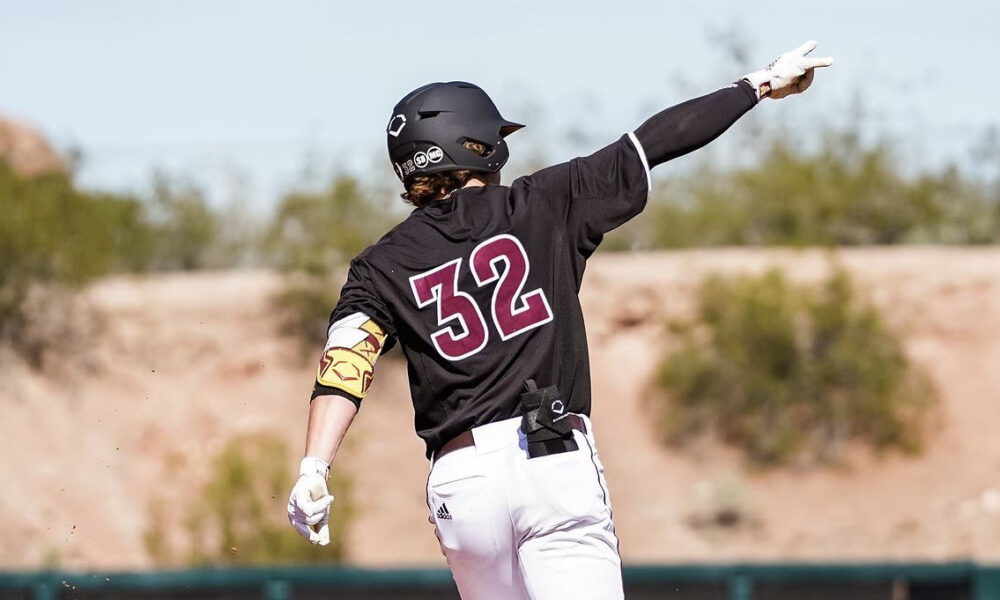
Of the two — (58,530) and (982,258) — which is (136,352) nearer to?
(58,530)

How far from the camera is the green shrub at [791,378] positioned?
26.0m

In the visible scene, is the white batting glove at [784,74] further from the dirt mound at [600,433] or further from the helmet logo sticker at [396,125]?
the dirt mound at [600,433]

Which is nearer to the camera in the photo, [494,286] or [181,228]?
[494,286]

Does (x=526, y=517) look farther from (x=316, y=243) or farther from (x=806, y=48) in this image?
(x=316, y=243)

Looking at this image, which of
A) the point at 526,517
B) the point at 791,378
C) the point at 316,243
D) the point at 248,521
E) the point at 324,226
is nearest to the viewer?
the point at 526,517

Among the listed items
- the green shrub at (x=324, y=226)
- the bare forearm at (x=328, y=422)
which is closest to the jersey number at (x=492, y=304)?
the bare forearm at (x=328, y=422)

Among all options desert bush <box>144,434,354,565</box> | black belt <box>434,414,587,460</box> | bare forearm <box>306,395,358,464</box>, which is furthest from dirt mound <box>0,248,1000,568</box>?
black belt <box>434,414,587,460</box>

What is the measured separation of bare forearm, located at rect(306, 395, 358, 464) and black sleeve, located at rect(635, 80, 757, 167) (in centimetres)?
114


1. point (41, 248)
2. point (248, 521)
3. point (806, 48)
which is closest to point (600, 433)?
point (248, 521)

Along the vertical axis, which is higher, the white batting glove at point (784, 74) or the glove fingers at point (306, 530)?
the white batting glove at point (784, 74)

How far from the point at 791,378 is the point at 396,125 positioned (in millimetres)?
22928

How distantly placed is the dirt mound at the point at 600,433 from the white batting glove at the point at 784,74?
17683 mm

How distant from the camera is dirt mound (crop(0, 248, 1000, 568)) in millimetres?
23453

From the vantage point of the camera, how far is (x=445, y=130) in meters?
4.34
